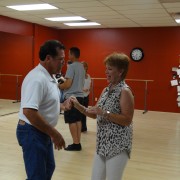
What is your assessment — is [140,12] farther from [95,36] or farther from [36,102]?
[36,102]

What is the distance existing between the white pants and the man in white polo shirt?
312mm

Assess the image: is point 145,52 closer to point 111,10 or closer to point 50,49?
point 111,10

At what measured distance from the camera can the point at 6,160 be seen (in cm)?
394

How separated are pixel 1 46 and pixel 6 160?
6.69 metres

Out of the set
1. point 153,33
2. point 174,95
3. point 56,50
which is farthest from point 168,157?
point 153,33

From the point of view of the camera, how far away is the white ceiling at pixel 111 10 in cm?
537

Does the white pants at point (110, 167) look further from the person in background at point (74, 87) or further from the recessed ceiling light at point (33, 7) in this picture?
the recessed ceiling light at point (33, 7)

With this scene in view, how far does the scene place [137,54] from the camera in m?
8.88

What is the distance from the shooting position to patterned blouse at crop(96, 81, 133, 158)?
79.9 inches

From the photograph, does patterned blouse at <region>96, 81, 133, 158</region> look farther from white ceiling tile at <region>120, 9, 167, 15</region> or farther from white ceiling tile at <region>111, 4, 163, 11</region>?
white ceiling tile at <region>120, 9, 167, 15</region>

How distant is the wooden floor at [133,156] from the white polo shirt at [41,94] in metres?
1.52

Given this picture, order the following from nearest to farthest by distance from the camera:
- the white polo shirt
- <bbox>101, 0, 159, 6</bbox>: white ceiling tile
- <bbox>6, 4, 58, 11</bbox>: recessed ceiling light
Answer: the white polo shirt < <bbox>101, 0, 159, 6</bbox>: white ceiling tile < <bbox>6, 4, 58, 11</bbox>: recessed ceiling light

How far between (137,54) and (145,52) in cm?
24

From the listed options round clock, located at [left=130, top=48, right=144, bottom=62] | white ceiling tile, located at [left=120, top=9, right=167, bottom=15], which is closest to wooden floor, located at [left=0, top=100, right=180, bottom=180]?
white ceiling tile, located at [left=120, top=9, right=167, bottom=15]
